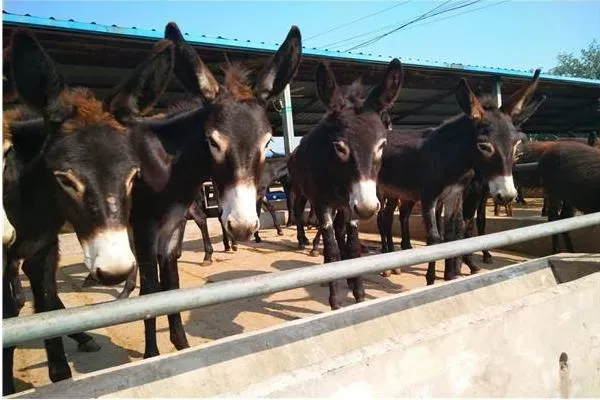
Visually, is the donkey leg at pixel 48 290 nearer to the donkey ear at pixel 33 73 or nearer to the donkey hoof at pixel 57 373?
the donkey hoof at pixel 57 373

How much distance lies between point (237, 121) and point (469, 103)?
10.9 ft

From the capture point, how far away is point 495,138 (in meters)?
4.79

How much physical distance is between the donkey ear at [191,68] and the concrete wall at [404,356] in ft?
6.20

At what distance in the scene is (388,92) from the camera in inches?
167

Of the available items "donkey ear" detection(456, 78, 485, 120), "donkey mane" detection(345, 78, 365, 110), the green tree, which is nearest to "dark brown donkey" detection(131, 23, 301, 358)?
"donkey mane" detection(345, 78, 365, 110)

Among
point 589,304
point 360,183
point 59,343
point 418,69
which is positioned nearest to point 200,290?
point 59,343

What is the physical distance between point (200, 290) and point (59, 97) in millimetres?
1704

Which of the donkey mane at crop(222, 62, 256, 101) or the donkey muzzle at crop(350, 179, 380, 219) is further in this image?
the donkey muzzle at crop(350, 179, 380, 219)

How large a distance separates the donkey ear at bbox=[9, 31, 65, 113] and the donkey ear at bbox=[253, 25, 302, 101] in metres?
1.46

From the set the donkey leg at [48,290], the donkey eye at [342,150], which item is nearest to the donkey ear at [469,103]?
the donkey eye at [342,150]

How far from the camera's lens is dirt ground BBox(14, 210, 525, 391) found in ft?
11.0

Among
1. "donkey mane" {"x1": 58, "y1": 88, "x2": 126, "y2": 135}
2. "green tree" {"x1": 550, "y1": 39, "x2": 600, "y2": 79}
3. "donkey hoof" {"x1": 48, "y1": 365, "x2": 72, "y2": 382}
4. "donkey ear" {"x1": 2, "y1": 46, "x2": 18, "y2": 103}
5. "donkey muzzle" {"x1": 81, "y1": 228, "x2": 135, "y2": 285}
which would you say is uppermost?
"green tree" {"x1": 550, "y1": 39, "x2": 600, "y2": 79}

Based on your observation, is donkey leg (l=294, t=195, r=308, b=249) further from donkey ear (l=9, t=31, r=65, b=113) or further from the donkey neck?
donkey ear (l=9, t=31, r=65, b=113)

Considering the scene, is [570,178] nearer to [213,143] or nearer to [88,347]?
[213,143]
